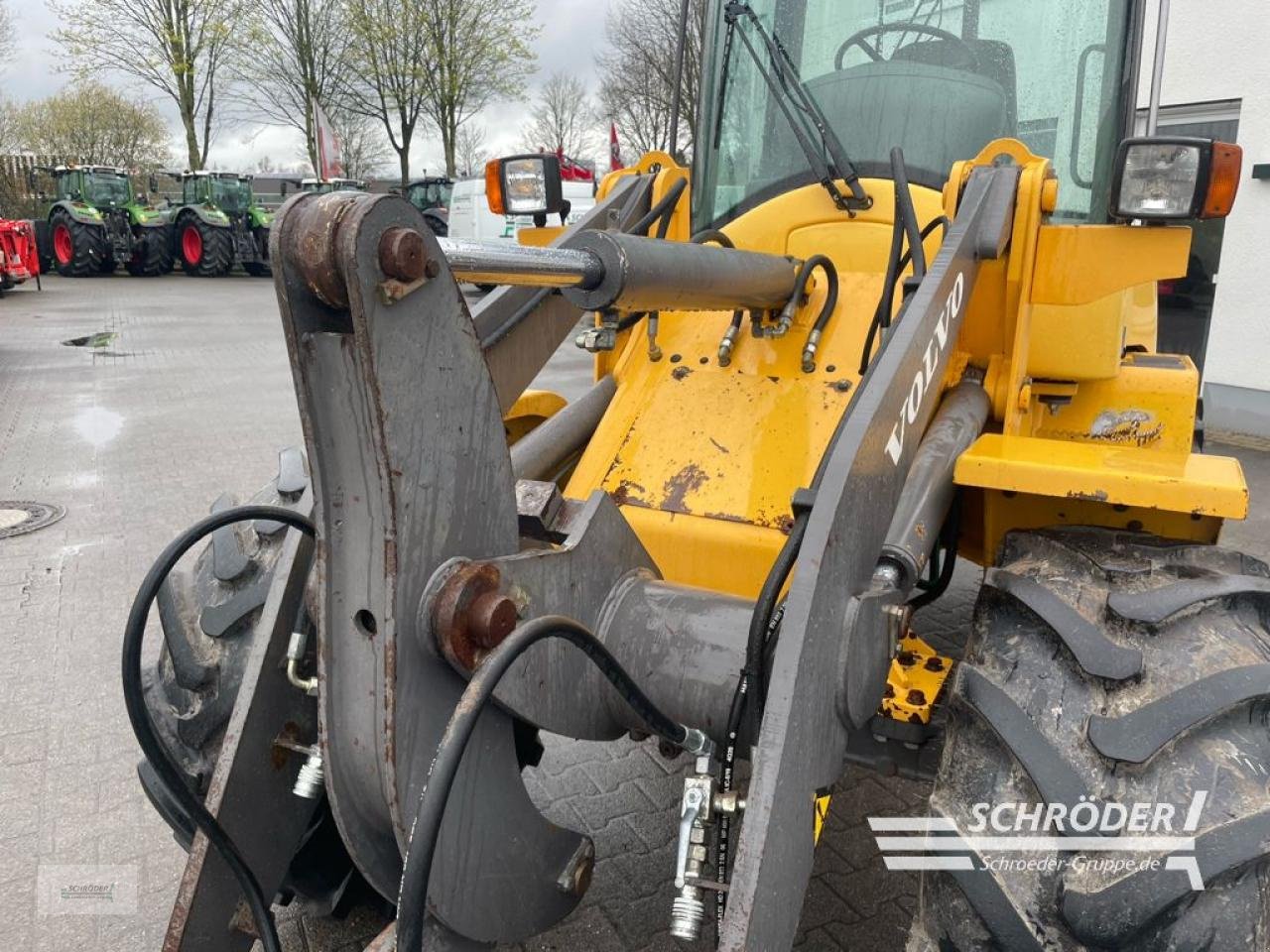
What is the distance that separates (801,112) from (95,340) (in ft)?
45.2

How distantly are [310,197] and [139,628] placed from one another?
968mm

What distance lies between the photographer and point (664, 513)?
2.58 m

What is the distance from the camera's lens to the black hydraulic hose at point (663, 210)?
10.2 feet

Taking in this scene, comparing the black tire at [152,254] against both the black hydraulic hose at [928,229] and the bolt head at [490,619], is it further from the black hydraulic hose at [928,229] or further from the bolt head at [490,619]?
the bolt head at [490,619]

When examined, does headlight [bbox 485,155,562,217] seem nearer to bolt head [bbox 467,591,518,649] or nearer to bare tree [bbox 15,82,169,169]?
bolt head [bbox 467,591,518,649]

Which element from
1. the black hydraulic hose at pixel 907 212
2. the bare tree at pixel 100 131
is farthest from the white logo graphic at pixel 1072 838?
the bare tree at pixel 100 131

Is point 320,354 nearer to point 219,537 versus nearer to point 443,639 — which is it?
point 443,639

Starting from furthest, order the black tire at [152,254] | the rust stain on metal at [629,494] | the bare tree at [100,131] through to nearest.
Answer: the bare tree at [100,131] < the black tire at [152,254] < the rust stain on metal at [629,494]

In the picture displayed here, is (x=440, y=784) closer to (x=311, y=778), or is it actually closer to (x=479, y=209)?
(x=311, y=778)

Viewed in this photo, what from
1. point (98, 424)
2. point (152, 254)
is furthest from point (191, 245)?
point (98, 424)

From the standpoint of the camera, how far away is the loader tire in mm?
1642

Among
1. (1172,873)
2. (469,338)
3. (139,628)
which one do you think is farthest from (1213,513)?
(139,628)

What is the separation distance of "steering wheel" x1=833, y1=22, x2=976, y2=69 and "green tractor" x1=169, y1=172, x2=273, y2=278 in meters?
23.2

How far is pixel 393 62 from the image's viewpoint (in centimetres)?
3381
